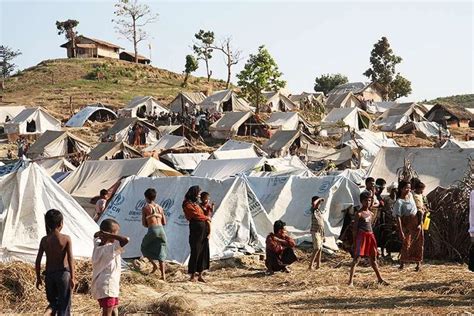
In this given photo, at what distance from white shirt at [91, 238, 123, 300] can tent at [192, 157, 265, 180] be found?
12.5m

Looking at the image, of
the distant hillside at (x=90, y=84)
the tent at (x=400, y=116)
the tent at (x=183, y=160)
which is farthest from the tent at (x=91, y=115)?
the tent at (x=183, y=160)

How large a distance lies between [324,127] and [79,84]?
28.1 meters

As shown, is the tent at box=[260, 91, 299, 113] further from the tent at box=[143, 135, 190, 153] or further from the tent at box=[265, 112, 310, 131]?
the tent at box=[143, 135, 190, 153]

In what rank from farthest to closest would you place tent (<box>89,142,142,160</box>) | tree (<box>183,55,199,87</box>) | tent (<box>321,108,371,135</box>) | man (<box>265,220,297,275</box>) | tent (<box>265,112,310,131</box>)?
tree (<box>183,55,199,87</box>) < tent (<box>321,108,371,135</box>) < tent (<box>265,112,310,131</box>) < tent (<box>89,142,142,160</box>) < man (<box>265,220,297,275</box>)

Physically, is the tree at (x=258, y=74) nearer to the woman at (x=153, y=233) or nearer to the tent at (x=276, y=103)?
the tent at (x=276, y=103)

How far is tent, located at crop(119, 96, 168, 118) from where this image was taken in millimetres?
48312

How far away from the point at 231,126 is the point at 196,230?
1230 inches

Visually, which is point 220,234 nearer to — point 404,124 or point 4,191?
point 4,191

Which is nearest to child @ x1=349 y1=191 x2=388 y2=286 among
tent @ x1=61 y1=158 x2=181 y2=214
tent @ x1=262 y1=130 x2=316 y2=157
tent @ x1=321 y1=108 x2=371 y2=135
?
tent @ x1=61 y1=158 x2=181 y2=214

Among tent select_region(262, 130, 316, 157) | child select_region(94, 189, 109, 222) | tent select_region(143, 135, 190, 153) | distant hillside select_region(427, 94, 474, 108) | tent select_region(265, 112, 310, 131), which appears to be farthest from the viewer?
distant hillside select_region(427, 94, 474, 108)

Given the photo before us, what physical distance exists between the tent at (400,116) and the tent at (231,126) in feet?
33.4

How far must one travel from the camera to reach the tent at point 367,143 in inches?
1178

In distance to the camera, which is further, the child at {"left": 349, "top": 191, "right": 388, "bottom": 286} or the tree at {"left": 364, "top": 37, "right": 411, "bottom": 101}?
the tree at {"left": 364, "top": 37, "right": 411, "bottom": 101}

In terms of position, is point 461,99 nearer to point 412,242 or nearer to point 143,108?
point 143,108
